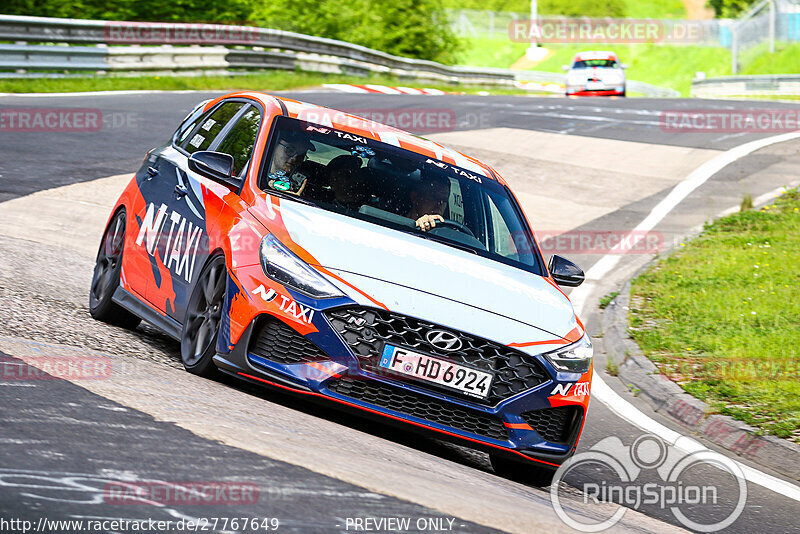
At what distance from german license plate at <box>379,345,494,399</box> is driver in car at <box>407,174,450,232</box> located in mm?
1324

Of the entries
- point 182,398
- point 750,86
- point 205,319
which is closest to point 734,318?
point 205,319

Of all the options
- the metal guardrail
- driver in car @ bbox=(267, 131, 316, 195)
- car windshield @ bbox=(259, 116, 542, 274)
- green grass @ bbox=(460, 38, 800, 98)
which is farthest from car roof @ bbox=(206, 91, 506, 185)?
green grass @ bbox=(460, 38, 800, 98)

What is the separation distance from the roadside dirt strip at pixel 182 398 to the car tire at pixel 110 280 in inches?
4.4

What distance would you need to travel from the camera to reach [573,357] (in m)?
5.88

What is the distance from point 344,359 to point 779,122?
20.6m

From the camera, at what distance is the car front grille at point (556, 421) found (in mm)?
5777

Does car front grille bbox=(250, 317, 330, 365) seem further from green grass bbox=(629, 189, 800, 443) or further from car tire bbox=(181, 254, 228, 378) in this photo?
green grass bbox=(629, 189, 800, 443)

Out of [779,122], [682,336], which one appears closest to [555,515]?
[682,336]

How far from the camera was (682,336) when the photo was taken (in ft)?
31.6

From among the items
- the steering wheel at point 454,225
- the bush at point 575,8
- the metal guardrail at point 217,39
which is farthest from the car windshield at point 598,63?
the bush at point 575,8

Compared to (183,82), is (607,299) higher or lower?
higher

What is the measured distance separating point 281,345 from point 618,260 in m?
8.53

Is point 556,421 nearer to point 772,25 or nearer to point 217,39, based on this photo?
point 217,39

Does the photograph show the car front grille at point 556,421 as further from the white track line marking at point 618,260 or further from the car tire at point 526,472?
the white track line marking at point 618,260
